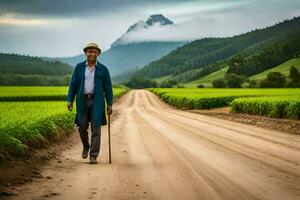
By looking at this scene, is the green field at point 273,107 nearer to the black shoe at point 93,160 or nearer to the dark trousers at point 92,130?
the dark trousers at point 92,130

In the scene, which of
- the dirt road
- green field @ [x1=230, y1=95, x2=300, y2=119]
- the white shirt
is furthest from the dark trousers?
green field @ [x1=230, y1=95, x2=300, y2=119]

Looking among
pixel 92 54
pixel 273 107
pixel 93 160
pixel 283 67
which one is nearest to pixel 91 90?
pixel 92 54

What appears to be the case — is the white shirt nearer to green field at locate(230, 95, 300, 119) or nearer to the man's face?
the man's face

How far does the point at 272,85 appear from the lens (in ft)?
374

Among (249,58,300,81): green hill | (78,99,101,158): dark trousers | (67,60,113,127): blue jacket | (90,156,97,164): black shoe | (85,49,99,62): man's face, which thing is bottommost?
(90,156,97,164): black shoe

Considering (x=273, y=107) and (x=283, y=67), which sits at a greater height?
(x=283, y=67)

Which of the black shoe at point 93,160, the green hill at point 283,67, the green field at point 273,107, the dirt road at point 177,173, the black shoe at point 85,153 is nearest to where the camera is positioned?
the dirt road at point 177,173

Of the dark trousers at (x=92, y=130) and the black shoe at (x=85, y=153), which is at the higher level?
the dark trousers at (x=92, y=130)

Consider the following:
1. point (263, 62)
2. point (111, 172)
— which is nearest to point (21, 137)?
point (111, 172)

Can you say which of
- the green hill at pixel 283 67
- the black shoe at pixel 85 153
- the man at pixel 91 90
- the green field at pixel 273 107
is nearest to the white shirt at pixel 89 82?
the man at pixel 91 90

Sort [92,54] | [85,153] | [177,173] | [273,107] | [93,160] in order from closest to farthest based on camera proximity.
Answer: [177,173] < [93,160] < [92,54] < [85,153] < [273,107]

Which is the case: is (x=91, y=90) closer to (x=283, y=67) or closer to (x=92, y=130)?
(x=92, y=130)

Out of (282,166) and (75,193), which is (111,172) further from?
(282,166)

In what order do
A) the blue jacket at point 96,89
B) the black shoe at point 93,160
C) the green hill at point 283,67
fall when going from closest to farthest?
the black shoe at point 93,160 → the blue jacket at point 96,89 → the green hill at point 283,67
